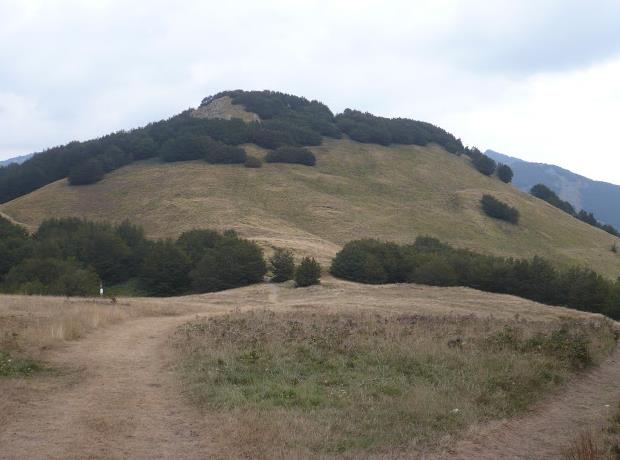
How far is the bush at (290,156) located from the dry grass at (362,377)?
65067 millimetres

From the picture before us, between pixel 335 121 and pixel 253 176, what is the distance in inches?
1510

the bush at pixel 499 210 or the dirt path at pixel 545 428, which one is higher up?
the bush at pixel 499 210

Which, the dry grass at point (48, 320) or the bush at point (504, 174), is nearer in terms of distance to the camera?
the dry grass at point (48, 320)

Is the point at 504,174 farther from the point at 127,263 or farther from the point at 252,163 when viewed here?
the point at 127,263

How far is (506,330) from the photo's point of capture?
52.0ft

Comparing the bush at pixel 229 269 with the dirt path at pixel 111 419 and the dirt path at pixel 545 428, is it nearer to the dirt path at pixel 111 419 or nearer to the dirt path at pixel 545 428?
the dirt path at pixel 111 419

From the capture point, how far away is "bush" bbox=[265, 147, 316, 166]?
81.2 meters

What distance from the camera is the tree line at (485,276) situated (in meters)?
37.9

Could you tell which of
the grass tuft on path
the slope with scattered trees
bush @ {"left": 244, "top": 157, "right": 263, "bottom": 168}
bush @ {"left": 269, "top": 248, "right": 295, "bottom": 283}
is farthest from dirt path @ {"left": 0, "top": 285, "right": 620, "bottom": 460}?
bush @ {"left": 244, "top": 157, "right": 263, "bottom": 168}

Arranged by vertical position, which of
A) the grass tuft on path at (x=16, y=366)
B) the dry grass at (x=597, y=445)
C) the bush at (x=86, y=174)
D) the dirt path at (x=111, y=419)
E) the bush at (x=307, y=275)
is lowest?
the dry grass at (x=597, y=445)

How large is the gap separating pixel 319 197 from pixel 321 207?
10.9 feet

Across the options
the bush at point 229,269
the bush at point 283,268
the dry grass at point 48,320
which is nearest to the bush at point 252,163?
the bush at point 229,269

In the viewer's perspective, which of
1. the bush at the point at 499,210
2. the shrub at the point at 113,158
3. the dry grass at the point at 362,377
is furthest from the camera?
the shrub at the point at 113,158

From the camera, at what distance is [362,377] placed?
1027cm
